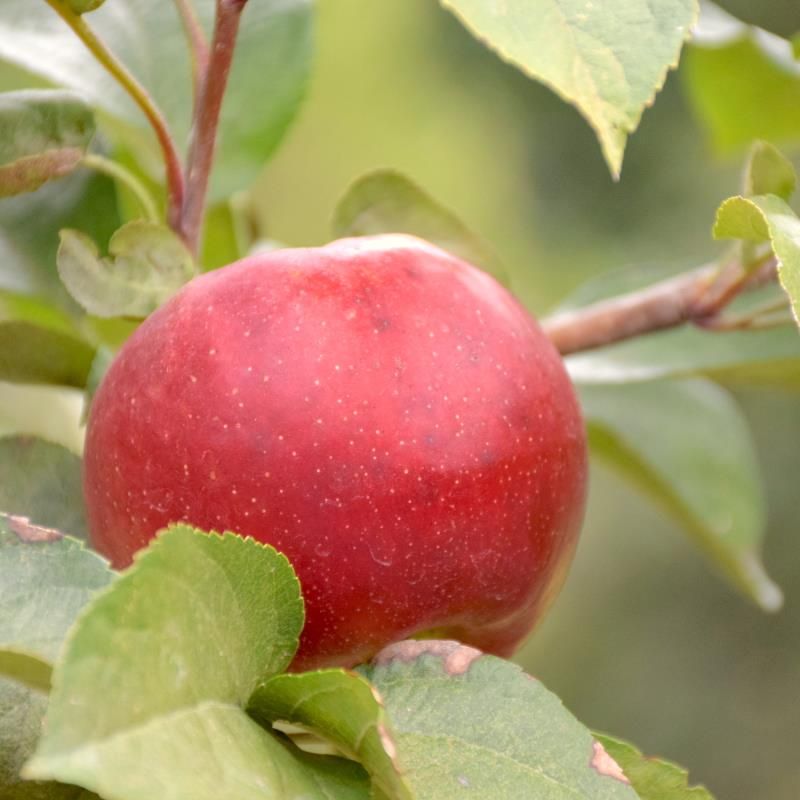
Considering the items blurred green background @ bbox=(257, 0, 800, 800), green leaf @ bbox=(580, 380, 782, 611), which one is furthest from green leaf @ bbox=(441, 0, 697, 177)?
blurred green background @ bbox=(257, 0, 800, 800)

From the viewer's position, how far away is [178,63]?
0.63 metres

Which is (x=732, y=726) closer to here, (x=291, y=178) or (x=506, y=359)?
(x=291, y=178)

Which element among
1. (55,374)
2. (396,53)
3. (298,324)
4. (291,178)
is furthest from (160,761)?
(396,53)

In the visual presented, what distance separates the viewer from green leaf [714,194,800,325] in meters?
0.37

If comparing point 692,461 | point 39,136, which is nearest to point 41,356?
point 39,136

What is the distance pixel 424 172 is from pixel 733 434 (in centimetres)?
176

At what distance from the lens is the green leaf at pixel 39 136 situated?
1.56ft

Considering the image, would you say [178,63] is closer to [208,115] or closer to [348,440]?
[208,115]

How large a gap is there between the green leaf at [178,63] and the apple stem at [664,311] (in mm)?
186

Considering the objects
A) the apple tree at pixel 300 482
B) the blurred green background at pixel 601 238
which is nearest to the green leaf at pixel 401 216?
the apple tree at pixel 300 482

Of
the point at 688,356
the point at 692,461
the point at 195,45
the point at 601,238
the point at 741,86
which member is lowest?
the point at 601,238

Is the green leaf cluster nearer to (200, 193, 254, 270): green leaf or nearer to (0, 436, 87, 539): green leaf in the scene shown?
(0, 436, 87, 539): green leaf

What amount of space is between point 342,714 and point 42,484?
23 centimetres

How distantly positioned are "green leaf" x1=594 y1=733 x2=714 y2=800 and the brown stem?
0.25m
